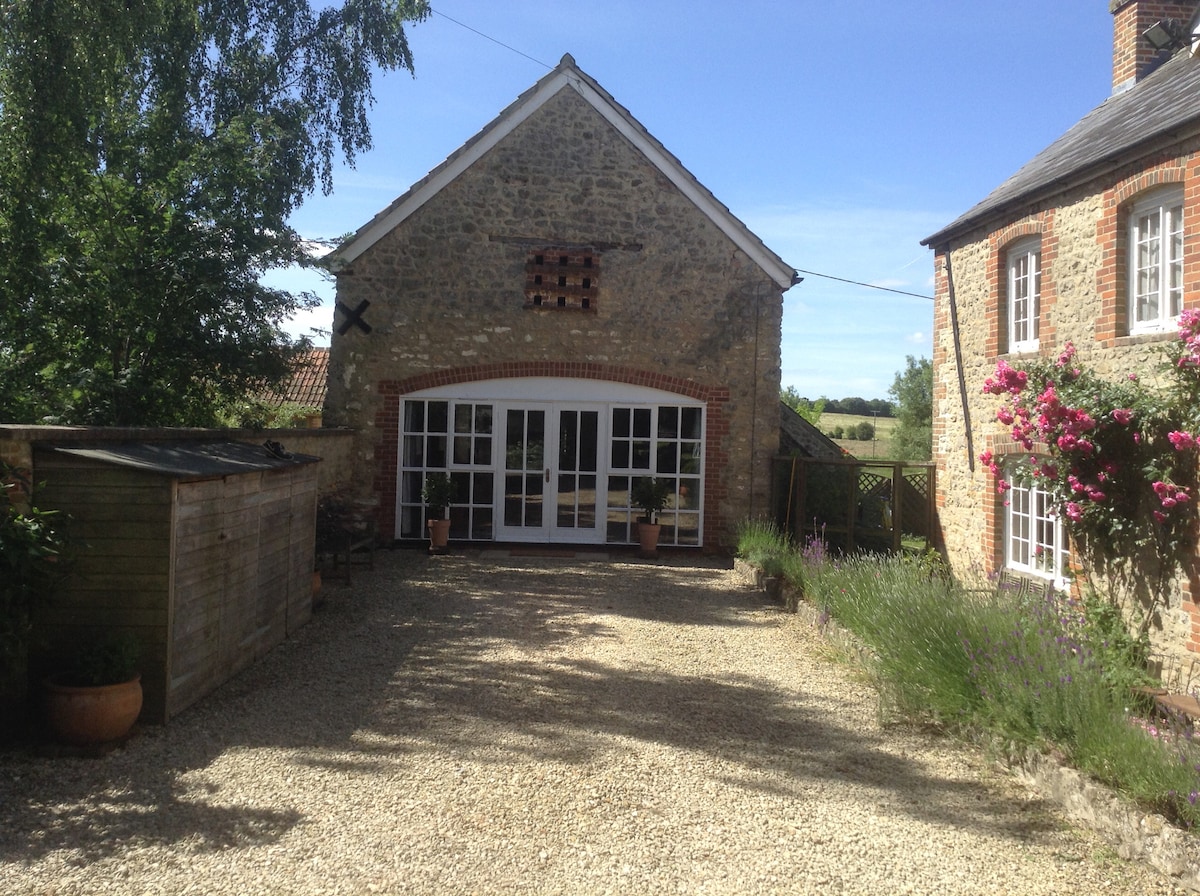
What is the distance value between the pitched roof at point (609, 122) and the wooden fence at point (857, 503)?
2.85m

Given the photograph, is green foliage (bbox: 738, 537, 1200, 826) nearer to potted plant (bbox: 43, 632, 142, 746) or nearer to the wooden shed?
the wooden shed

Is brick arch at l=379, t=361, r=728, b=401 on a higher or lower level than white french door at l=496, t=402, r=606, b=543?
higher

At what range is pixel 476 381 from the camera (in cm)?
1356

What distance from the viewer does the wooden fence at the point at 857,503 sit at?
11.9 metres

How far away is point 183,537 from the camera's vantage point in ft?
18.7

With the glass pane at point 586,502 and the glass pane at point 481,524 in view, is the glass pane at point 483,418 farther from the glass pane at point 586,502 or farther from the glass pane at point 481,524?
the glass pane at point 586,502

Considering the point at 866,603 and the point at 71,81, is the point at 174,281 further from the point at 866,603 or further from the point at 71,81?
the point at 866,603

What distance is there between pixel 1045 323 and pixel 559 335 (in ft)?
21.9

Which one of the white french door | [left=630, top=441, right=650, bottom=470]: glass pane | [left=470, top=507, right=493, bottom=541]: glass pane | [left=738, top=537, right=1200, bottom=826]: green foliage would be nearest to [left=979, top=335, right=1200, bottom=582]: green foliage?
[left=738, top=537, right=1200, bottom=826]: green foliage

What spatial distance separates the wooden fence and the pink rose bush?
3374 mm

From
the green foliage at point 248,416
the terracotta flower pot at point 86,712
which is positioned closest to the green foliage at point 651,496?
the green foliage at point 248,416

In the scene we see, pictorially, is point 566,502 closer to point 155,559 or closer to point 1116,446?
point 1116,446

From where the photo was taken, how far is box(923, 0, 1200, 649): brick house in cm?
728

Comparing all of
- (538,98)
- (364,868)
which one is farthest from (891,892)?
(538,98)
